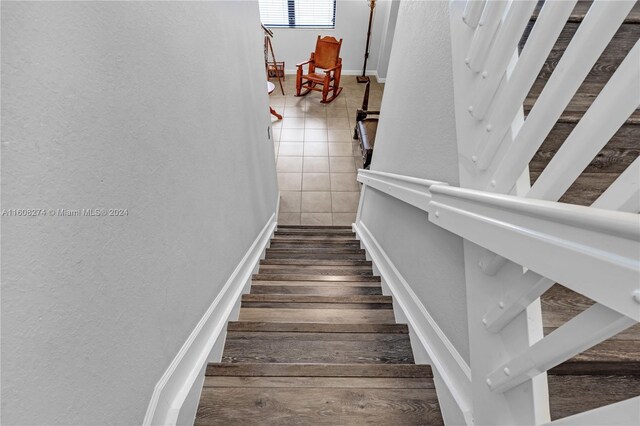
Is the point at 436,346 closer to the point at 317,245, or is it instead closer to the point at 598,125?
the point at 598,125

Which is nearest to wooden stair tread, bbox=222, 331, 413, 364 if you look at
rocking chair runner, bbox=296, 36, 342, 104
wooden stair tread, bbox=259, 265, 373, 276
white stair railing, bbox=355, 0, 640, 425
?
white stair railing, bbox=355, 0, 640, 425

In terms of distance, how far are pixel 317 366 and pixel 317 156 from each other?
3.82 m

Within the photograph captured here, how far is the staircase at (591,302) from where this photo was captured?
681mm

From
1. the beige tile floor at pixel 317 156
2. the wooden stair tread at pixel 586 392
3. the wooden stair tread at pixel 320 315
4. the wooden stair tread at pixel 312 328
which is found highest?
the wooden stair tread at pixel 586 392

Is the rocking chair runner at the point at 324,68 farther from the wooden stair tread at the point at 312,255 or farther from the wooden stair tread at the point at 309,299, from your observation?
the wooden stair tread at the point at 309,299

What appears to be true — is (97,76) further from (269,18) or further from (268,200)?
(269,18)

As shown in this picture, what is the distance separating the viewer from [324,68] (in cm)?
589

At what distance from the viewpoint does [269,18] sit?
6.12m

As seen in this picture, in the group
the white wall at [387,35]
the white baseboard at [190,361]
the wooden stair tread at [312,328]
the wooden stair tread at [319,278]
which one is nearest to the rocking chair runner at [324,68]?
the white wall at [387,35]

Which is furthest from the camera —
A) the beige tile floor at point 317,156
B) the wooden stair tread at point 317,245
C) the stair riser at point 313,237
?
the beige tile floor at point 317,156

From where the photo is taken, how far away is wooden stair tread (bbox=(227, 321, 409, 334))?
1468 millimetres

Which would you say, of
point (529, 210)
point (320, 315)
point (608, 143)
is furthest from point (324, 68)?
point (529, 210)

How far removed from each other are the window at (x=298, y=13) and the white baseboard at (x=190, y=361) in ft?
20.0

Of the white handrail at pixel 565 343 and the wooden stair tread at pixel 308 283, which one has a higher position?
the white handrail at pixel 565 343
